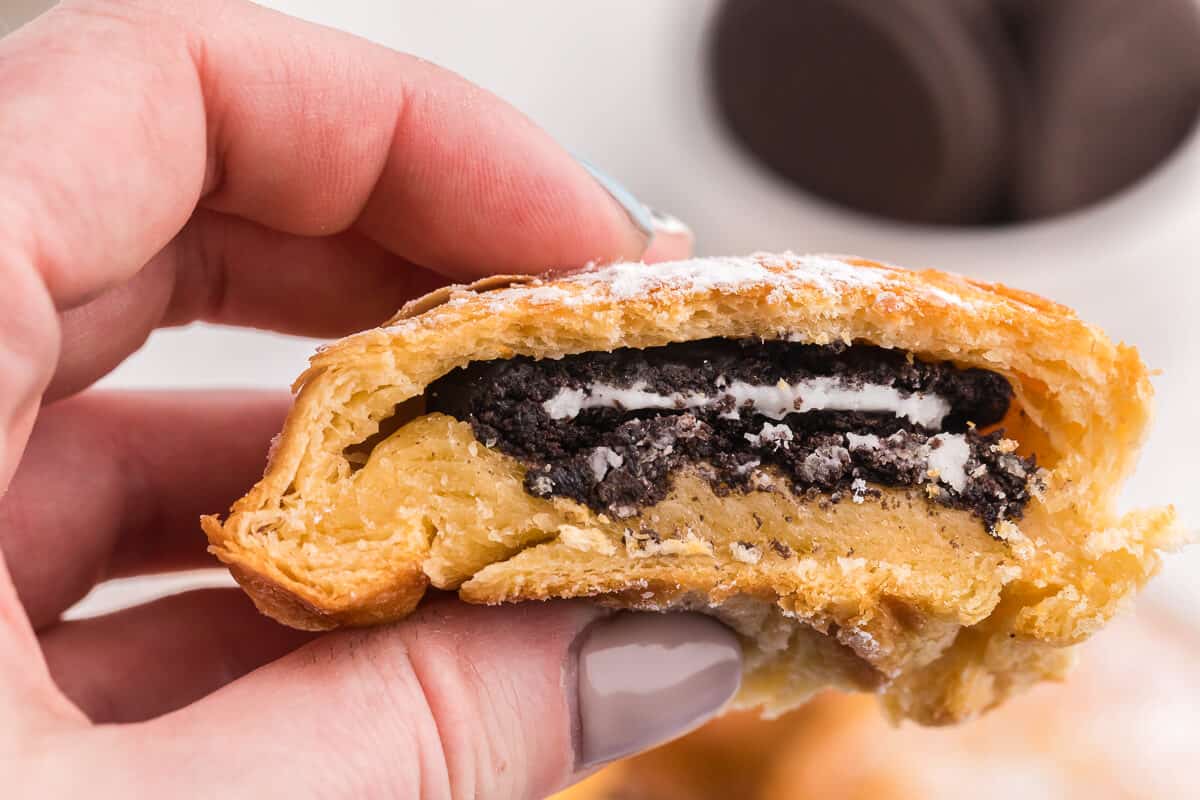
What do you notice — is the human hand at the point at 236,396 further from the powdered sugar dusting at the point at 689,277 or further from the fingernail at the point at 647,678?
the powdered sugar dusting at the point at 689,277

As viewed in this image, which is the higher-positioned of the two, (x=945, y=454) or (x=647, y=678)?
(x=945, y=454)

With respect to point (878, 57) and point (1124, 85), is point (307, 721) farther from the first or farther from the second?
point (1124, 85)

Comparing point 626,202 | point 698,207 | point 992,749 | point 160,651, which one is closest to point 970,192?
point 698,207

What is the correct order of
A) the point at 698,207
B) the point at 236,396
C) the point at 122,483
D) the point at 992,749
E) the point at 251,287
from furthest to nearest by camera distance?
the point at 698,207 < the point at 992,749 < the point at 236,396 < the point at 251,287 < the point at 122,483

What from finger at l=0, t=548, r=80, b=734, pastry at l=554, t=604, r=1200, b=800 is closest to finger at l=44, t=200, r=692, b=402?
finger at l=0, t=548, r=80, b=734

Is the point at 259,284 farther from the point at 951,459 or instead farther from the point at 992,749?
the point at 992,749

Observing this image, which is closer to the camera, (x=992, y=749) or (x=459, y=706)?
(x=459, y=706)

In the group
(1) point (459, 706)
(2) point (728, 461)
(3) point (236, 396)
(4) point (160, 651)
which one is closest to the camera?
(1) point (459, 706)
